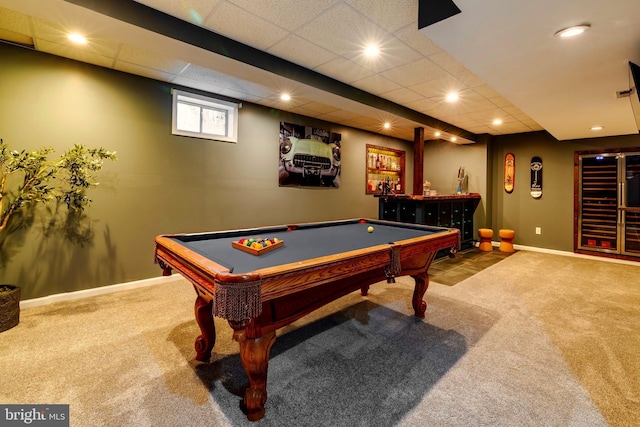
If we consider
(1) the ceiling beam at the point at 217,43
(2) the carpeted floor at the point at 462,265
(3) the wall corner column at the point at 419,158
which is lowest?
(2) the carpeted floor at the point at 462,265

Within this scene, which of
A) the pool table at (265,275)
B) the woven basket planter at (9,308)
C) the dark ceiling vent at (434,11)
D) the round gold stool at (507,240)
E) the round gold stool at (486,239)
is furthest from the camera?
the round gold stool at (486,239)

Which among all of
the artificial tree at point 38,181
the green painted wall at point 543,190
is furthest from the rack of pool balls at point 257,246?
the green painted wall at point 543,190

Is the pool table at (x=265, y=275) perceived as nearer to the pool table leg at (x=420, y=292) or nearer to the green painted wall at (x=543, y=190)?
the pool table leg at (x=420, y=292)

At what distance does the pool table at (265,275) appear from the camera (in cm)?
125

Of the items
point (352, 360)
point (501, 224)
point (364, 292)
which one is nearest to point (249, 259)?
point (352, 360)

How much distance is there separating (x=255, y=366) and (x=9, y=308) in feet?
8.03

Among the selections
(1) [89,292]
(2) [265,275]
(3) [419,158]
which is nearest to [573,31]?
(2) [265,275]

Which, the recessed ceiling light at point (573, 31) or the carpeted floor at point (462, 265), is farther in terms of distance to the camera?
the carpeted floor at point (462, 265)

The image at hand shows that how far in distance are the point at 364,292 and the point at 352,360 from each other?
1.22 metres

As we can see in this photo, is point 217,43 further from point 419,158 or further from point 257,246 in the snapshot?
point 419,158

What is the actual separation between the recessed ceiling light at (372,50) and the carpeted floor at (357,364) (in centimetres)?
253

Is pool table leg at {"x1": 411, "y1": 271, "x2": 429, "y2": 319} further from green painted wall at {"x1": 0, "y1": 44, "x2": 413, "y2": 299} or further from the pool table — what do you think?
green painted wall at {"x1": 0, "y1": 44, "x2": 413, "y2": 299}

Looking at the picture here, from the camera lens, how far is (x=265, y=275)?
1298 millimetres

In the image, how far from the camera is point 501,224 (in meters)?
6.44
